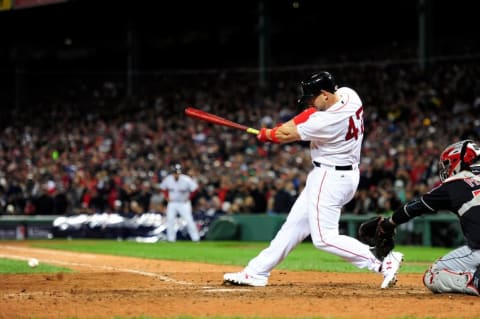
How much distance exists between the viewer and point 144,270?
1141cm

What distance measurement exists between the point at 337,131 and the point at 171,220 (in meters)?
13.8

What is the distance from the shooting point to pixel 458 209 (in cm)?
751

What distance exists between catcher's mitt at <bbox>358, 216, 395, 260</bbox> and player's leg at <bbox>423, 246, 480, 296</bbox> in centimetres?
42

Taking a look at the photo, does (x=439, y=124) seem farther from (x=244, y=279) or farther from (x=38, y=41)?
(x=38, y=41)

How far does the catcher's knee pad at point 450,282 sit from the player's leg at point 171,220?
1353cm

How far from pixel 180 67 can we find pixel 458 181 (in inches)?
1300

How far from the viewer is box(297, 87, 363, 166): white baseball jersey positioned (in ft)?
25.3

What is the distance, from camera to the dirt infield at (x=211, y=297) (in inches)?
255

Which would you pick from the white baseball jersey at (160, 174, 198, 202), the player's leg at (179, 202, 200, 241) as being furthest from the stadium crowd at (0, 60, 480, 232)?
the white baseball jersey at (160, 174, 198, 202)

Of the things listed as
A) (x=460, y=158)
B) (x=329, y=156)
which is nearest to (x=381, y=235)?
(x=329, y=156)

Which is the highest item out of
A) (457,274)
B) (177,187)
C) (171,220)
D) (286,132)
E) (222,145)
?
(222,145)

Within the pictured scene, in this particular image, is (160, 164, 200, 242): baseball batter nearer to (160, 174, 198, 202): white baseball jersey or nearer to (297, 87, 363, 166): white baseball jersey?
(160, 174, 198, 202): white baseball jersey

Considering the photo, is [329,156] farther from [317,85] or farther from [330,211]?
[317,85]

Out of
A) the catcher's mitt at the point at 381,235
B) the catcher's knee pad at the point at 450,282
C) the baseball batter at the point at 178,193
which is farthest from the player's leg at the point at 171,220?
the catcher's knee pad at the point at 450,282
